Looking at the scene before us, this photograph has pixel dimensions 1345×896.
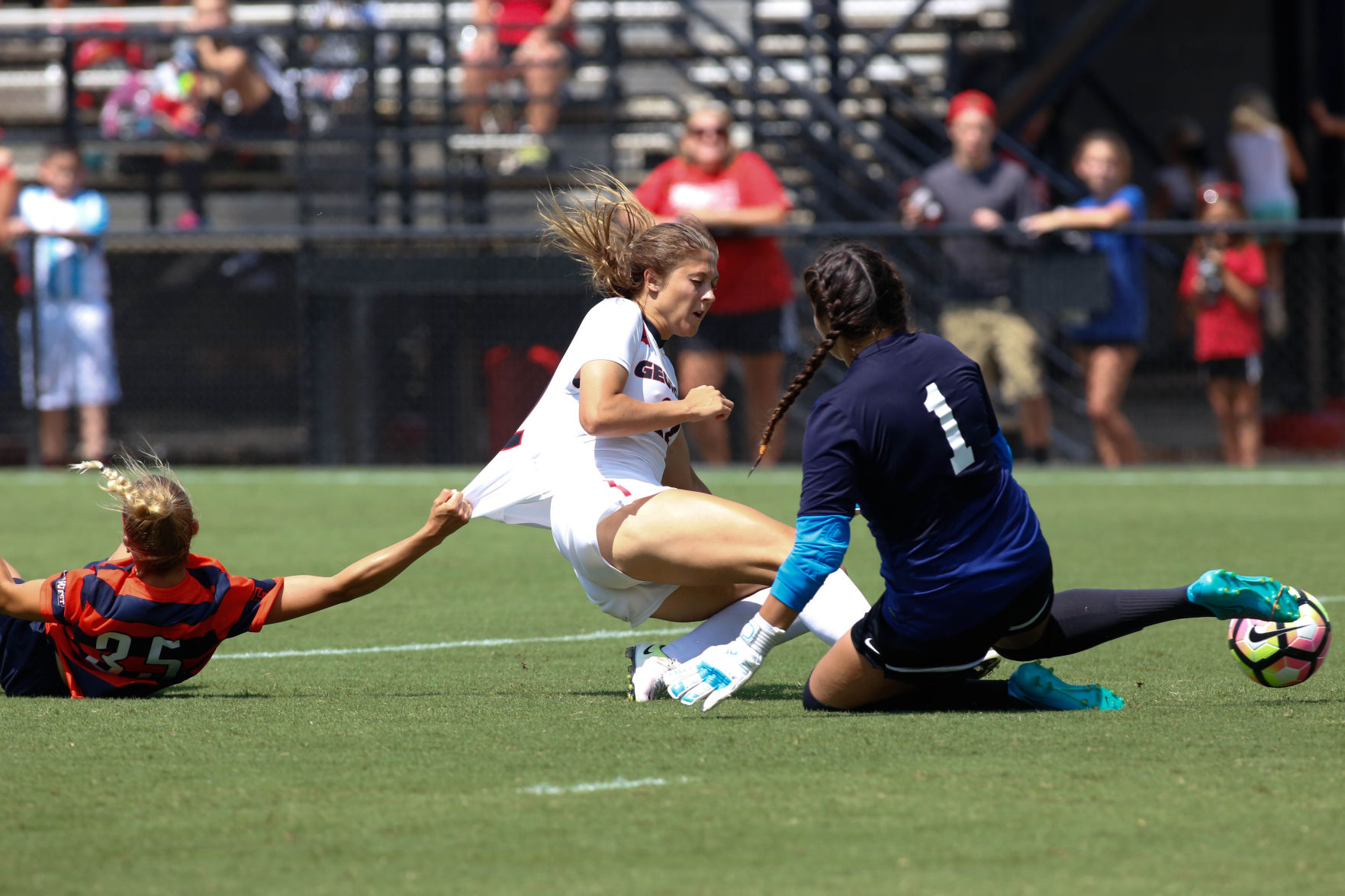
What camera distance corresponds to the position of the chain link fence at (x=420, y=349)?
40.0 feet

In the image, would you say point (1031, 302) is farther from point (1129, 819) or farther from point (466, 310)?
point (1129, 819)

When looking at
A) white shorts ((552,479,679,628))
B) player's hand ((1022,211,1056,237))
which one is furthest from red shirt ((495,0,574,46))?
white shorts ((552,479,679,628))

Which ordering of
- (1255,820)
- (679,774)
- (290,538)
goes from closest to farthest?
(1255,820) < (679,774) < (290,538)

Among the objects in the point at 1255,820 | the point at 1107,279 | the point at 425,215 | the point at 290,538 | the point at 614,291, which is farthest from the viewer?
the point at 425,215

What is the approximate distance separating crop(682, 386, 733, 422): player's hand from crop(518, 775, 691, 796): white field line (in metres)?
1.20

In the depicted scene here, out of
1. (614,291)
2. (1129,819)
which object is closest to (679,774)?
(1129,819)

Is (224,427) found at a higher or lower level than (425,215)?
lower

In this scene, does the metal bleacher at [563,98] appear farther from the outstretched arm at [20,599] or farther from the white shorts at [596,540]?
the outstretched arm at [20,599]

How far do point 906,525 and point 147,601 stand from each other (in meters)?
2.04

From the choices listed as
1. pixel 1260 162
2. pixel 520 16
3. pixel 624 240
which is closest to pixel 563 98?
pixel 520 16

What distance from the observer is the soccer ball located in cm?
455

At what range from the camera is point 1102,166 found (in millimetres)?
11797

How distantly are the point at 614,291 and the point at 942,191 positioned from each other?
699 centimetres

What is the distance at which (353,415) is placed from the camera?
495 inches
